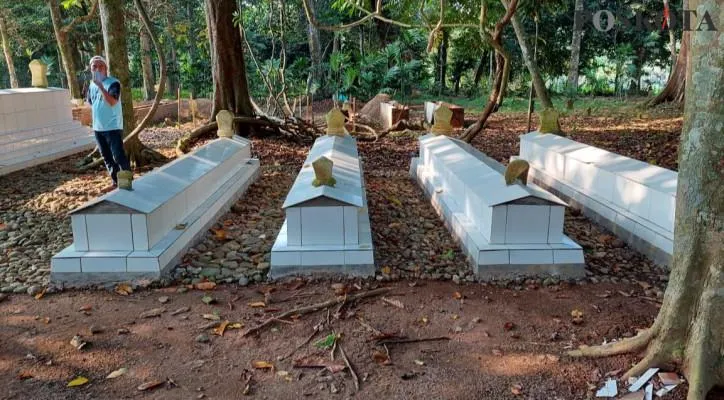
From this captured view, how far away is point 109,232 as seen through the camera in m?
4.52

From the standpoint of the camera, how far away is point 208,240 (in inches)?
216

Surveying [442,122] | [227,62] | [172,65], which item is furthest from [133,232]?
[172,65]

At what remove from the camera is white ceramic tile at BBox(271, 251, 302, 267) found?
4.52 metres

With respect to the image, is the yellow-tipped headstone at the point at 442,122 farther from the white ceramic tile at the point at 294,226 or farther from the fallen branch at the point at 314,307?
the fallen branch at the point at 314,307

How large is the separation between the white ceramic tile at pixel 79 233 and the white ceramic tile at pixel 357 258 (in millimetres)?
2049

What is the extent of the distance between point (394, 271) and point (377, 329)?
102 centimetres

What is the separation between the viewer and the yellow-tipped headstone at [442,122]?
27.7 ft

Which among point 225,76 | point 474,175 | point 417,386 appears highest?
point 225,76

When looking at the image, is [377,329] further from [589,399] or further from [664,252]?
[664,252]

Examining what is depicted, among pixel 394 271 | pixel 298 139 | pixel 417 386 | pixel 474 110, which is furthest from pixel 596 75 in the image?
pixel 417 386

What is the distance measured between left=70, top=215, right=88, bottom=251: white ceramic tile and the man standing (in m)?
2.07

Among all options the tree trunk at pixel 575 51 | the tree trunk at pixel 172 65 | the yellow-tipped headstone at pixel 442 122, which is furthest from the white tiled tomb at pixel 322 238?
the tree trunk at pixel 172 65

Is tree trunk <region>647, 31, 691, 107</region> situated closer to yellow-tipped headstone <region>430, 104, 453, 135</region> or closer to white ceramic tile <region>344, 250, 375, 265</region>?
yellow-tipped headstone <region>430, 104, 453, 135</region>

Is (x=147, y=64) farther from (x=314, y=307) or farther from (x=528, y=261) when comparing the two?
(x=528, y=261)
